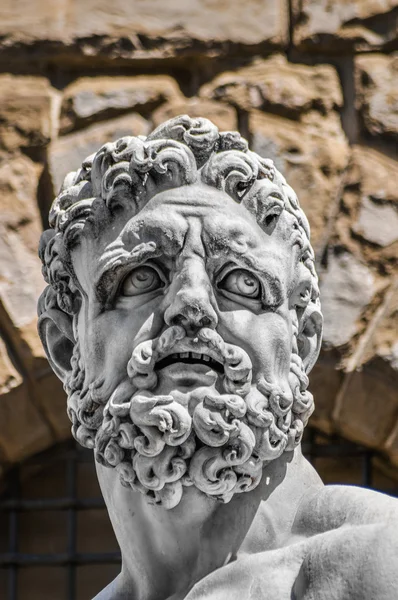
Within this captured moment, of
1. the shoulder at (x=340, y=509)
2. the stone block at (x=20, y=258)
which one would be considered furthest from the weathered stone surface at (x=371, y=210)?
the shoulder at (x=340, y=509)

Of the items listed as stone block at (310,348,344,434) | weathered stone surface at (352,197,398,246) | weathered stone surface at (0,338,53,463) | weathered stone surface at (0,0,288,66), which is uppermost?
weathered stone surface at (0,0,288,66)

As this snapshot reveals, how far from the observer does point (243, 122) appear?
16.1ft

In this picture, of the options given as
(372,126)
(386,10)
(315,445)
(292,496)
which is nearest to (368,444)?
(315,445)

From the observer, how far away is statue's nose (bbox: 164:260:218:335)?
269 cm

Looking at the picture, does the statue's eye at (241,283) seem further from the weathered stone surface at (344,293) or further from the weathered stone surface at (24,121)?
the weathered stone surface at (24,121)

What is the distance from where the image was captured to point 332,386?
15.5 feet

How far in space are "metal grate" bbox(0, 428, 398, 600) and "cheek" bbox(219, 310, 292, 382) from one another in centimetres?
210

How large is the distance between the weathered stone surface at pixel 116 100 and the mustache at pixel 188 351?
92.6 inches

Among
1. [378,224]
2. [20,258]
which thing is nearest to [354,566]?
[378,224]

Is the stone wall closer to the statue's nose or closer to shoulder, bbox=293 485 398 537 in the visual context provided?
shoulder, bbox=293 485 398 537

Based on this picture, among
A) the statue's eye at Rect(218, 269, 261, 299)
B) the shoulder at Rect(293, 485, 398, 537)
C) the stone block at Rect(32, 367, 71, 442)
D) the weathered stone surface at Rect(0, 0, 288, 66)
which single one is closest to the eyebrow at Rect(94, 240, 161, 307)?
the statue's eye at Rect(218, 269, 261, 299)

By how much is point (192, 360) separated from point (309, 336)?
288 mm

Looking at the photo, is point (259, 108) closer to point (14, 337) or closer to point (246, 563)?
point (14, 337)

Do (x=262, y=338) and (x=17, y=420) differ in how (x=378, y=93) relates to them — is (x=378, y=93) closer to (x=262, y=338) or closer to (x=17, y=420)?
(x=17, y=420)
